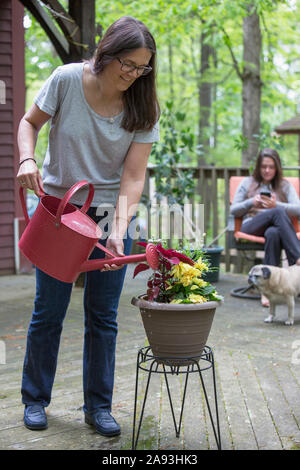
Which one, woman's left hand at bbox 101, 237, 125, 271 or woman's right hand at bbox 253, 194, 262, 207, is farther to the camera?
woman's right hand at bbox 253, 194, 262, 207

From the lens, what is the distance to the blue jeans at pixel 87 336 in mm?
2391

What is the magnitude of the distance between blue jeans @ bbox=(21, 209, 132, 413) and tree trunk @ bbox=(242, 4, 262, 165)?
6.81 m

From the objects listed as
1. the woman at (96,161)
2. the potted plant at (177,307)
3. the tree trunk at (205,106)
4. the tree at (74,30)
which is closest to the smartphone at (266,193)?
the tree at (74,30)

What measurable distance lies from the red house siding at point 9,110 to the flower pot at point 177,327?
4445 millimetres

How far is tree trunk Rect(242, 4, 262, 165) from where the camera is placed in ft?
29.4

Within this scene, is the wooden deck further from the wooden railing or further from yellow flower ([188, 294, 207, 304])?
the wooden railing

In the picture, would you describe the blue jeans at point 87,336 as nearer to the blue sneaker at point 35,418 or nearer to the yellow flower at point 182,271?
the blue sneaker at point 35,418

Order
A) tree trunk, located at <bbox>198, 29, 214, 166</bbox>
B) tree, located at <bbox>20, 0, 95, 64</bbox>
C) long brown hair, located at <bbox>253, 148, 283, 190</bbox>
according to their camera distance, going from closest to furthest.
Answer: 1. tree, located at <bbox>20, 0, 95, 64</bbox>
2. long brown hair, located at <bbox>253, 148, 283, 190</bbox>
3. tree trunk, located at <bbox>198, 29, 214, 166</bbox>

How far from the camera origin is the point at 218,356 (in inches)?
142

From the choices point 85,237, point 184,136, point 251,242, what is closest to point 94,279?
point 85,237

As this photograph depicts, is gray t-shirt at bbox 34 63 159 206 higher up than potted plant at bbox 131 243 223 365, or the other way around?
gray t-shirt at bbox 34 63 159 206

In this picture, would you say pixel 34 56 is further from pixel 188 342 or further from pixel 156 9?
pixel 188 342

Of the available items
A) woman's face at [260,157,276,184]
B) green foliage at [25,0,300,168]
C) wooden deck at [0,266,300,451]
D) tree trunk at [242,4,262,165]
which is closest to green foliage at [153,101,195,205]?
green foliage at [25,0,300,168]

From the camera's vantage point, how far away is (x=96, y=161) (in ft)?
7.64
